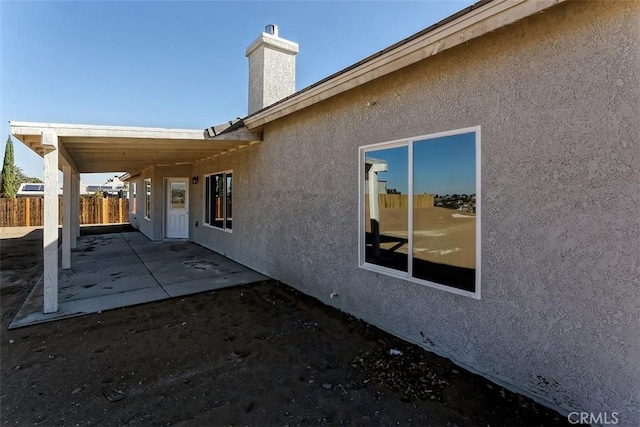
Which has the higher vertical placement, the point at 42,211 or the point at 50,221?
the point at 50,221

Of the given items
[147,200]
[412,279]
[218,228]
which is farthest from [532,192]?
[147,200]

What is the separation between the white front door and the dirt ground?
8.63 meters

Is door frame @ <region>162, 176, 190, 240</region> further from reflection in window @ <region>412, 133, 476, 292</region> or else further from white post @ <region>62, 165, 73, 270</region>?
reflection in window @ <region>412, 133, 476, 292</region>

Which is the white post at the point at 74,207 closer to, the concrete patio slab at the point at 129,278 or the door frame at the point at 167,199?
the concrete patio slab at the point at 129,278

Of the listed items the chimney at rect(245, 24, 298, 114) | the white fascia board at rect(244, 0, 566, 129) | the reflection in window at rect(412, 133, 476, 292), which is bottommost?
the reflection in window at rect(412, 133, 476, 292)

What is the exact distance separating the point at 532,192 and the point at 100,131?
673 centimetres

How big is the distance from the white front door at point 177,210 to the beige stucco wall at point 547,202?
11.5 m

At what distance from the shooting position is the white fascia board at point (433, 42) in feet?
8.67

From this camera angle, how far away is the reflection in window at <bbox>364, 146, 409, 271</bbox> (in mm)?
4168

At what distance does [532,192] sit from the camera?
2.85m

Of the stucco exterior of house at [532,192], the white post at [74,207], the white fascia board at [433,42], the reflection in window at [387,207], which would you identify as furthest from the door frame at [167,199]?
the reflection in window at [387,207]

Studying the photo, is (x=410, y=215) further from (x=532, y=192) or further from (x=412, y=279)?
(x=532, y=192)

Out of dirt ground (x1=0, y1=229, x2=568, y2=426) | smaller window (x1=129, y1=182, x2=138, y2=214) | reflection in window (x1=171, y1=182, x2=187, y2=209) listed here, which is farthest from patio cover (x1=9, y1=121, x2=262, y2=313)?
smaller window (x1=129, y1=182, x2=138, y2=214)

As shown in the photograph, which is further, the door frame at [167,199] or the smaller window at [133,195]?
the smaller window at [133,195]
